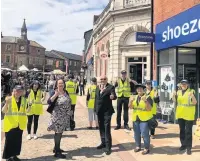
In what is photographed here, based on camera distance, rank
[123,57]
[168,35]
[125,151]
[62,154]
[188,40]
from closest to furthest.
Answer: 1. [62,154]
2. [125,151]
3. [188,40]
4. [168,35]
5. [123,57]

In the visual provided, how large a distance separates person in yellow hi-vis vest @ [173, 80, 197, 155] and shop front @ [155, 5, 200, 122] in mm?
2852

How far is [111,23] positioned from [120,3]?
6.00ft

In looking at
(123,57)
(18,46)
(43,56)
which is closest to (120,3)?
(123,57)

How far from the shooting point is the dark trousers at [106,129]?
7.30 metres

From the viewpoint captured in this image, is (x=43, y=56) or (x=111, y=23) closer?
(x=111, y=23)

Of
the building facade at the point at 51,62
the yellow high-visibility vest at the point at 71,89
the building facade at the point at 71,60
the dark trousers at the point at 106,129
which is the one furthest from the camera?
the building facade at the point at 71,60

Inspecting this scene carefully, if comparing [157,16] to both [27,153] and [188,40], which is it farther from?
[27,153]

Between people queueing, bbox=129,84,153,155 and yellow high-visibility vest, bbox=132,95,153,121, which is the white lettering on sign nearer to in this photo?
people queueing, bbox=129,84,153,155

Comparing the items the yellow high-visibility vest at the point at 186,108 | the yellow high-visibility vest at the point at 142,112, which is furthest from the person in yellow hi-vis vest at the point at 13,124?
the yellow high-visibility vest at the point at 186,108

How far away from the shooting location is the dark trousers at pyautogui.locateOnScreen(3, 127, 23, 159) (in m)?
6.37

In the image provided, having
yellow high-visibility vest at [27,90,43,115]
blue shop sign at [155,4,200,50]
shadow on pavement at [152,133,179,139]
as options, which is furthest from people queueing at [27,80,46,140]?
blue shop sign at [155,4,200,50]

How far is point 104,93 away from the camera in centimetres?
758

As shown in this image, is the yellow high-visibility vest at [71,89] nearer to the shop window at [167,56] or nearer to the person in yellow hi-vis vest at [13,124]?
the shop window at [167,56]

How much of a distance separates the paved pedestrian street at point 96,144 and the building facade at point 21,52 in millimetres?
88603
